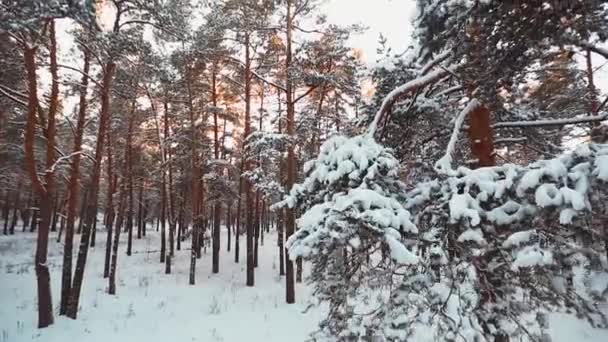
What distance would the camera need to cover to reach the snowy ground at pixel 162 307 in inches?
339

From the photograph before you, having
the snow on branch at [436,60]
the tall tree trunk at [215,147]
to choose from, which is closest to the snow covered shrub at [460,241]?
the snow on branch at [436,60]

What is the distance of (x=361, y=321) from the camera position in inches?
141

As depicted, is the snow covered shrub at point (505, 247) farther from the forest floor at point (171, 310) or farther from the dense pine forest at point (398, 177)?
the forest floor at point (171, 310)

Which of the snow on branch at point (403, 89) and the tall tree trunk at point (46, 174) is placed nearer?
the snow on branch at point (403, 89)

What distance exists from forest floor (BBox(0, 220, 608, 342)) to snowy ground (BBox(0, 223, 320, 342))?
0.07 ft

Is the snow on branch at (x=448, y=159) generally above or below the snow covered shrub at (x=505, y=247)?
above

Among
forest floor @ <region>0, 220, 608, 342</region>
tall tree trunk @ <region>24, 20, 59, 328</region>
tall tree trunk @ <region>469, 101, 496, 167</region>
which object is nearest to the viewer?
tall tree trunk @ <region>469, 101, 496, 167</region>

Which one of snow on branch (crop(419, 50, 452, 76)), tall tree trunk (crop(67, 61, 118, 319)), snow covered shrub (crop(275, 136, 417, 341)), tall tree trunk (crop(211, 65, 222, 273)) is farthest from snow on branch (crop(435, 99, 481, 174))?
tall tree trunk (crop(211, 65, 222, 273))

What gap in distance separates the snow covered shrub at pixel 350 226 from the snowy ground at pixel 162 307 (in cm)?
512

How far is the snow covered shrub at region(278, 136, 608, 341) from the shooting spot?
2.56m

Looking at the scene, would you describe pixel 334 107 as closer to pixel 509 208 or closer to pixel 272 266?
pixel 272 266

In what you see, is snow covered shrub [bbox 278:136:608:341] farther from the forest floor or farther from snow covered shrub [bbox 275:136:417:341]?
the forest floor

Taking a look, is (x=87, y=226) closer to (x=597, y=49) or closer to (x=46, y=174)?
(x=46, y=174)

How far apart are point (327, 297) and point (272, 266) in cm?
1635
